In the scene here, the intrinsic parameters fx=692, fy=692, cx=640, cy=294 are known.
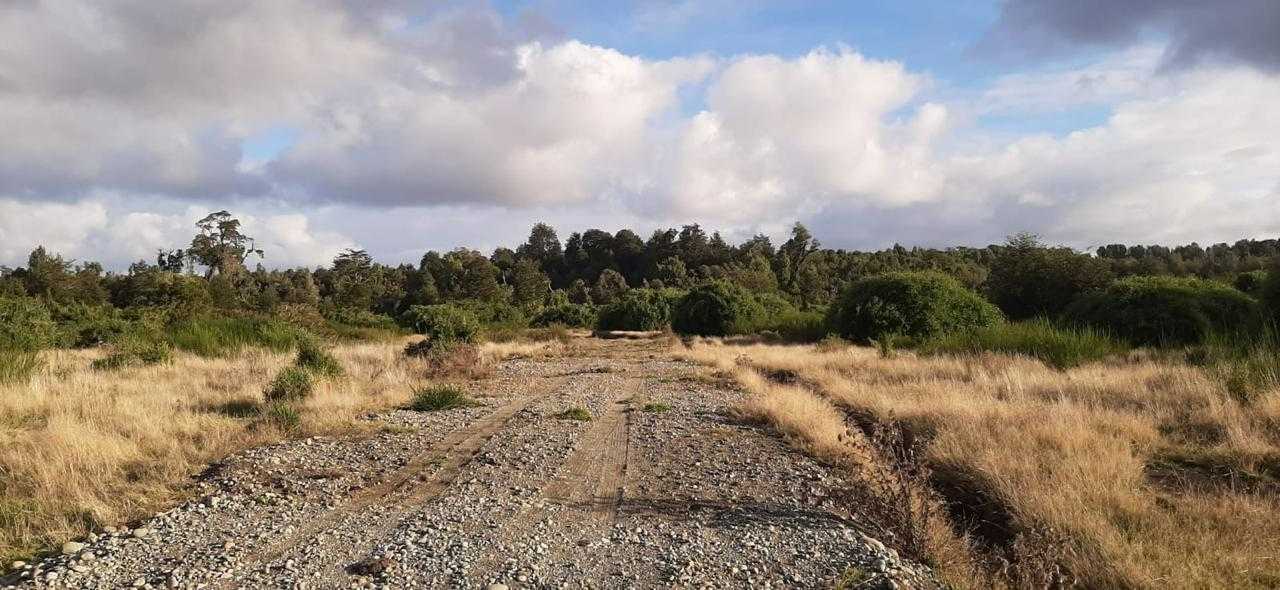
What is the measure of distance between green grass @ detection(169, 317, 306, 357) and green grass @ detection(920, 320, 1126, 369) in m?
19.8

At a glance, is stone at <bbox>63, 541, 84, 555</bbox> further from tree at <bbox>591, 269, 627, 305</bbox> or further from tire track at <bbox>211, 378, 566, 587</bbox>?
tree at <bbox>591, 269, 627, 305</bbox>

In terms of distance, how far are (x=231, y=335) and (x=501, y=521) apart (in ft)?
68.1

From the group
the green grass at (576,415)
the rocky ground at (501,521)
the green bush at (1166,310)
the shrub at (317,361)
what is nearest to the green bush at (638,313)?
the green bush at (1166,310)

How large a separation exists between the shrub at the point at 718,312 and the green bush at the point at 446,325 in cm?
2175

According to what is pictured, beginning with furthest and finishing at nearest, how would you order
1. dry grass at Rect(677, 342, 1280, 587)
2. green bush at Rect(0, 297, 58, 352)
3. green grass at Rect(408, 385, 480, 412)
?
green bush at Rect(0, 297, 58, 352) → green grass at Rect(408, 385, 480, 412) → dry grass at Rect(677, 342, 1280, 587)

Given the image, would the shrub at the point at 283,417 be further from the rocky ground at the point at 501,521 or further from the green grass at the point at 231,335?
the green grass at the point at 231,335

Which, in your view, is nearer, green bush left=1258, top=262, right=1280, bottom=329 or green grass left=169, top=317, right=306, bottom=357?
green bush left=1258, top=262, right=1280, bottom=329

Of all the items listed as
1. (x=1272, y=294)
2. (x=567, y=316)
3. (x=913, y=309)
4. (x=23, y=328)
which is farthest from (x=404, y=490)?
(x=567, y=316)

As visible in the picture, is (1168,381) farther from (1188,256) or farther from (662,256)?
(662,256)

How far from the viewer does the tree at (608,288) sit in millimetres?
75625

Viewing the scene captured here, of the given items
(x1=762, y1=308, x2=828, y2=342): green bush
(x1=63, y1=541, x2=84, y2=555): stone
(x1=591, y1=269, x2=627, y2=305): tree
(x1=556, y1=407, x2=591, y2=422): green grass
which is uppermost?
(x1=591, y1=269, x2=627, y2=305): tree

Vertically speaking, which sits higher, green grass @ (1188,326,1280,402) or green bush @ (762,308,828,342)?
green grass @ (1188,326,1280,402)

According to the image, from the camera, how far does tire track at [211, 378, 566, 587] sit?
15.7 feet

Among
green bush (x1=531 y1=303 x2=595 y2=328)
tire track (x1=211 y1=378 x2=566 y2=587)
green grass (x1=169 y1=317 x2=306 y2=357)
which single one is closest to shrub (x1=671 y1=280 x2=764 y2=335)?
A: green bush (x1=531 y1=303 x2=595 y2=328)
